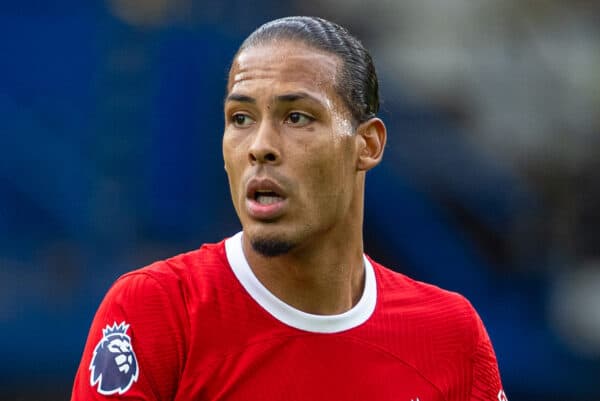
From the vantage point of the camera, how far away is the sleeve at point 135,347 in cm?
310

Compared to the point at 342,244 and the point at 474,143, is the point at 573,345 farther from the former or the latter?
the point at 342,244

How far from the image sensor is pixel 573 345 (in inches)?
316

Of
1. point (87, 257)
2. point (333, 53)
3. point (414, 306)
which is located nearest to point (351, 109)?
point (333, 53)

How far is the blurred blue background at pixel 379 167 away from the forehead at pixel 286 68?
3965 mm

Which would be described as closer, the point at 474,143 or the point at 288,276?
the point at 288,276

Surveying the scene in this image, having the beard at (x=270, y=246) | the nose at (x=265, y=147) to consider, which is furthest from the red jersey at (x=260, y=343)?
the nose at (x=265, y=147)

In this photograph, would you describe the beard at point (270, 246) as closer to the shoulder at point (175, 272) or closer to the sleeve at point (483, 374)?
the shoulder at point (175, 272)

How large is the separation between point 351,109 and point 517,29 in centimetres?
520

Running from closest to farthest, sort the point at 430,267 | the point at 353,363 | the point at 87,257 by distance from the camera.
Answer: the point at 353,363 → the point at 87,257 → the point at 430,267

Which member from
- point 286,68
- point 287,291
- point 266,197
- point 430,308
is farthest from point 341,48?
point 430,308

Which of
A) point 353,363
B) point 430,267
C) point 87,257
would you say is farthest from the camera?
point 430,267

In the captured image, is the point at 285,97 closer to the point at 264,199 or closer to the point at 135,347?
the point at 264,199

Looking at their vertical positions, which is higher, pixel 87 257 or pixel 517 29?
pixel 517 29

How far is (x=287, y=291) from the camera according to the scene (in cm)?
354
